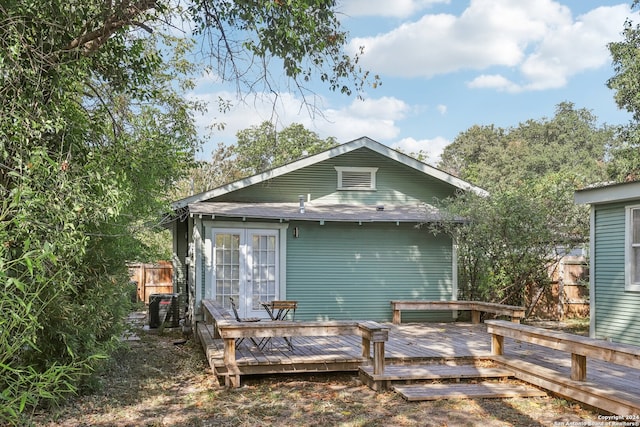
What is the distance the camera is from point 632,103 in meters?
17.8

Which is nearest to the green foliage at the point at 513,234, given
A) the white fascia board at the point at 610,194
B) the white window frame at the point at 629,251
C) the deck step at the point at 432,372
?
the white fascia board at the point at 610,194

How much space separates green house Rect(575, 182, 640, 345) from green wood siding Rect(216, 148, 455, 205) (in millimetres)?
3961

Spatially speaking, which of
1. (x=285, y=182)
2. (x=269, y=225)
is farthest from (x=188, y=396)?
(x=285, y=182)

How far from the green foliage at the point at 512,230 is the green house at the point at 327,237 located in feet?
1.99

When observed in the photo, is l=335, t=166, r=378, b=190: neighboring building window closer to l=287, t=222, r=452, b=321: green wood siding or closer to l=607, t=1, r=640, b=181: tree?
l=287, t=222, r=452, b=321: green wood siding

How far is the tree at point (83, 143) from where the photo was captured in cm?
396

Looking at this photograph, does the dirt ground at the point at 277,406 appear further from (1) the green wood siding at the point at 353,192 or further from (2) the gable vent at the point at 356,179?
(2) the gable vent at the point at 356,179

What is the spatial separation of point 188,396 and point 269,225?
5.41m

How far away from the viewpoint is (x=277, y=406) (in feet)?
18.5

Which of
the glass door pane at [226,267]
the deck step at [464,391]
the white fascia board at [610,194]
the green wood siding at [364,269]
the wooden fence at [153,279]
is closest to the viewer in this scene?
the deck step at [464,391]

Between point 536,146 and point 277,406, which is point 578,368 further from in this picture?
point 536,146

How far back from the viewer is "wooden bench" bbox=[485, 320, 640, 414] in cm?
487

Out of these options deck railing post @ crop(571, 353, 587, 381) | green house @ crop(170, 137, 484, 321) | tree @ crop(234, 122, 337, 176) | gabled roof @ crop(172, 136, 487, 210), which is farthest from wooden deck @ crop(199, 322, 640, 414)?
tree @ crop(234, 122, 337, 176)

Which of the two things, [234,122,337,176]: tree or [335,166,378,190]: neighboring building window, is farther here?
[234,122,337,176]: tree
